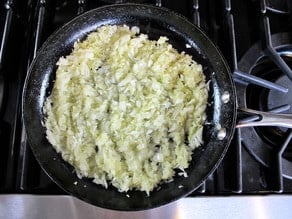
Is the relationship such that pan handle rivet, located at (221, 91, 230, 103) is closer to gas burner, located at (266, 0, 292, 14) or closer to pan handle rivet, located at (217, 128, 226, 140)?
pan handle rivet, located at (217, 128, 226, 140)

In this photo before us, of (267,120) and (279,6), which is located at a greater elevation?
(279,6)

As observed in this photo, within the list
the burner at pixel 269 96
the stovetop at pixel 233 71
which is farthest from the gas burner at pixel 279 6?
the burner at pixel 269 96

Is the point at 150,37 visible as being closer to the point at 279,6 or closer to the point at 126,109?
the point at 126,109

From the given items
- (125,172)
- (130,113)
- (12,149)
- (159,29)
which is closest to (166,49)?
(159,29)

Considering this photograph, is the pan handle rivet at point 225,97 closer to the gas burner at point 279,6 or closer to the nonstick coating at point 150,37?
the nonstick coating at point 150,37

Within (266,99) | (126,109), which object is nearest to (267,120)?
(266,99)
